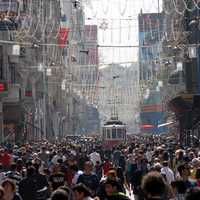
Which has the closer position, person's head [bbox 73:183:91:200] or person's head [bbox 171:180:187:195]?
person's head [bbox 73:183:91:200]

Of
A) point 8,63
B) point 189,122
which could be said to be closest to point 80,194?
point 189,122

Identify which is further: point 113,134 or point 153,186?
point 113,134

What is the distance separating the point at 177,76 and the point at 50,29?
17.5 m

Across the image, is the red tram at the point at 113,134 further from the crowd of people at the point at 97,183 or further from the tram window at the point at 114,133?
the crowd of people at the point at 97,183

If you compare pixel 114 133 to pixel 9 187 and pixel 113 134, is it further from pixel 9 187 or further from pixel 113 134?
pixel 9 187

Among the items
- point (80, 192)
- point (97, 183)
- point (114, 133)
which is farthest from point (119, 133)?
point (80, 192)

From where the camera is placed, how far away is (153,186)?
9250mm

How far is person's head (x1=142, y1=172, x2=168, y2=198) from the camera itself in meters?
9.20

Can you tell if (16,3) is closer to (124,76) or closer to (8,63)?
(8,63)

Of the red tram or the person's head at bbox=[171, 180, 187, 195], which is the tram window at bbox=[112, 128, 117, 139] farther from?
the person's head at bbox=[171, 180, 187, 195]

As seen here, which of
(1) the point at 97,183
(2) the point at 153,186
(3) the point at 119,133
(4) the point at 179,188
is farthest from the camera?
(3) the point at 119,133

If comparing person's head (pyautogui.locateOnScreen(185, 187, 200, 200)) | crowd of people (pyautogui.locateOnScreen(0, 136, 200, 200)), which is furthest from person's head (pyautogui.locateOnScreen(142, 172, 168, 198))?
person's head (pyautogui.locateOnScreen(185, 187, 200, 200))

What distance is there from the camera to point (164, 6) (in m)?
80.6

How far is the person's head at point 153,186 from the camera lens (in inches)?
362
